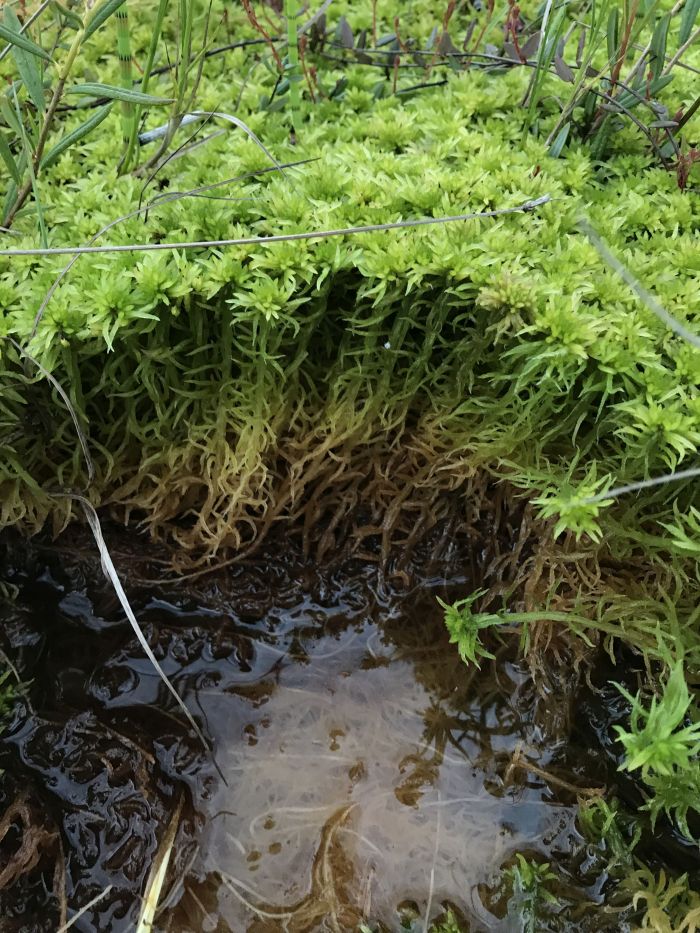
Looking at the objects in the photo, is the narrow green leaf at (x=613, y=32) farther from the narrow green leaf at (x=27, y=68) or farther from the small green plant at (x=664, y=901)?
the small green plant at (x=664, y=901)

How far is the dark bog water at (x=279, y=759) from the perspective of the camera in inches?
48.3

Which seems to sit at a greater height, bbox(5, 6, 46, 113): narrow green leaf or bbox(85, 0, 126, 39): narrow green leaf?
bbox(85, 0, 126, 39): narrow green leaf

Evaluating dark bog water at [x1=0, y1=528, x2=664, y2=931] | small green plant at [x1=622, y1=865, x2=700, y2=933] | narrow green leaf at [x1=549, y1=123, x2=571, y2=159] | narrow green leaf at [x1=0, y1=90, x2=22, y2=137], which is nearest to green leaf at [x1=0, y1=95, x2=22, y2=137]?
narrow green leaf at [x1=0, y1=90, x2=22, y2=137]

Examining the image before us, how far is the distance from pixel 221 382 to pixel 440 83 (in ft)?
3.35

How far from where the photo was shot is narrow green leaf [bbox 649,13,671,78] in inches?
57.4

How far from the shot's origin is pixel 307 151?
59.7 inches

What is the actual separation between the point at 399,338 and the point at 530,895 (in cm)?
105

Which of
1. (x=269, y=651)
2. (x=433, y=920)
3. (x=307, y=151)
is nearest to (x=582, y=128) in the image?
(x=307, y=151)

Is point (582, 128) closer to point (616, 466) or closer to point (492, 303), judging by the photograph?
point (492, 303)

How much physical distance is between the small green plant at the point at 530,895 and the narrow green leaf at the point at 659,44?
165 centimetres

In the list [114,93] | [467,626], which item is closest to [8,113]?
[114,93]

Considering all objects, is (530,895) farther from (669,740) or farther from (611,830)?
(669,740)

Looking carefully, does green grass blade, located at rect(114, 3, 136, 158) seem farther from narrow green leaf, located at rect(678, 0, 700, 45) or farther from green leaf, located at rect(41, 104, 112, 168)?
narrow green leaf, located at rect(678, 0, 700, 45)

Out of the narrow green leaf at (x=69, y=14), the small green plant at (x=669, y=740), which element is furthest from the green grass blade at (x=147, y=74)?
the small green plant at (x=669, y=740)
